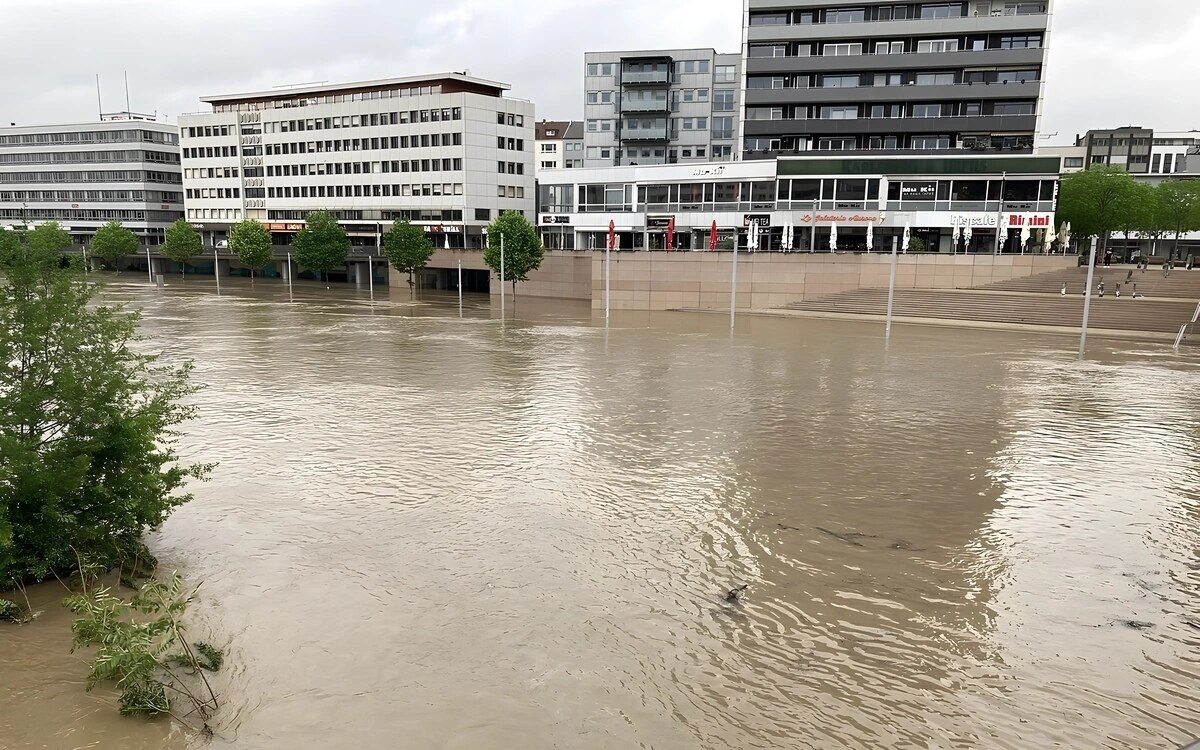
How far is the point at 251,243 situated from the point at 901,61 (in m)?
75.6

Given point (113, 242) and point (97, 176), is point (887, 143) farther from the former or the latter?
point (97, 176)

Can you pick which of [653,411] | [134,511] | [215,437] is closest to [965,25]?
[653,411]

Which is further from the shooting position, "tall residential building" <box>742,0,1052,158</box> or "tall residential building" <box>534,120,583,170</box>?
"tall residential building" <box>534,120,583,170</box>

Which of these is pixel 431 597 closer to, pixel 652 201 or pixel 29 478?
pixel 29 478

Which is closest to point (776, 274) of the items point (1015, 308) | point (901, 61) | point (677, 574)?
point (1015, 308)

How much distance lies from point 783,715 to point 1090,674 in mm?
4277

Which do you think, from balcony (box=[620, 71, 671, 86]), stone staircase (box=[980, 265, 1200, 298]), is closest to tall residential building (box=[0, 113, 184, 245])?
balcony (box=[620, 71, 671, 86])

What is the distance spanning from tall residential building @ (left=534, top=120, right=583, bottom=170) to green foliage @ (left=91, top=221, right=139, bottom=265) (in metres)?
63.3

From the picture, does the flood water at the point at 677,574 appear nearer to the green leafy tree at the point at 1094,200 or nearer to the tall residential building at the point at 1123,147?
the green leafy tree at the point at 1094,200

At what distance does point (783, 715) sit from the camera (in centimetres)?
958

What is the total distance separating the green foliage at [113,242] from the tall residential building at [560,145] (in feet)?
208

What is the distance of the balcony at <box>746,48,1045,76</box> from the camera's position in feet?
244

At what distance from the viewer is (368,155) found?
98.8 metres

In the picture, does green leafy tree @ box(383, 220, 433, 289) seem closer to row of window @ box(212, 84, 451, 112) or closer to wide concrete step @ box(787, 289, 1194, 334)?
row of window @ box(212, 84, 451, 112)
